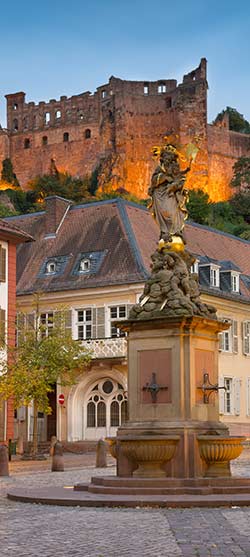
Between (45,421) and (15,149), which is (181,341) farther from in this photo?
(15,149)

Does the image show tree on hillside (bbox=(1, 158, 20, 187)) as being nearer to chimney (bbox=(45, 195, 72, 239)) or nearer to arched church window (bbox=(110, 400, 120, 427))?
chimney (bbox=(45, 195, 72, 239))

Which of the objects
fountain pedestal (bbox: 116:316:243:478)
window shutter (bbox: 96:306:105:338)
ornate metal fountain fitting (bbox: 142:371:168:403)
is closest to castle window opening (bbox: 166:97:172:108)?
window shutter (bbox: 96:306:105:338)

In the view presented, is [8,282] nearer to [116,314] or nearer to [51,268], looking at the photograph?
[116,314]

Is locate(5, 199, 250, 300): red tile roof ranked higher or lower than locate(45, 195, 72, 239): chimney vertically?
lower

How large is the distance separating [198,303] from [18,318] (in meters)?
25.6

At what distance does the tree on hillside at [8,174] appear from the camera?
11531 cm

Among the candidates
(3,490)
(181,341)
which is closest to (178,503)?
(181,341)

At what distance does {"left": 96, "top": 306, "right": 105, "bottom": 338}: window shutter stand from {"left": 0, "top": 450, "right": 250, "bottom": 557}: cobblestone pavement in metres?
26.0

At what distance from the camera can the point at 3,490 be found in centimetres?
1828

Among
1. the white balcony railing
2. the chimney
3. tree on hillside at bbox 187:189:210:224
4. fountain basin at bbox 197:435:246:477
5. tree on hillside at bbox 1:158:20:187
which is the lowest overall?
fountain basin at bbox 197:435:246:477

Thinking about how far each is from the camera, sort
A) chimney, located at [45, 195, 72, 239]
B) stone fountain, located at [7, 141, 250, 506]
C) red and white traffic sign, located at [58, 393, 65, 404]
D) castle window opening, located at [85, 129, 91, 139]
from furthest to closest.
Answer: castle window opening, located at [85, 129, 91, 139] < chimney, located at [45, 195, 72, 239] < red and white traffic sign, located at [58, 393, 65, 404] < stone fountain, located at [7, 141, 250, 506]

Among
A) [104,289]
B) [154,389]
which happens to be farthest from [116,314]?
[154,389]

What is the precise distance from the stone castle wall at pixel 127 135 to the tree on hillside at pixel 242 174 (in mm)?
3769

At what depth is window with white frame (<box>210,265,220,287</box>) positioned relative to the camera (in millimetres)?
44612
